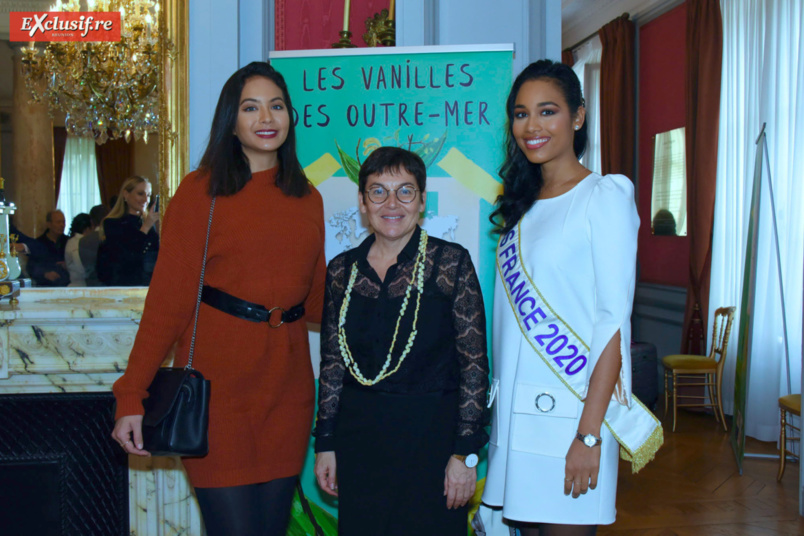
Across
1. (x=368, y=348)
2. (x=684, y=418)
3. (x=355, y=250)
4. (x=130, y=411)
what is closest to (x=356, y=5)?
(x=355, y=250)

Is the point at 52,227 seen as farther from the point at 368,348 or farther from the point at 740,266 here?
the point at 740,266

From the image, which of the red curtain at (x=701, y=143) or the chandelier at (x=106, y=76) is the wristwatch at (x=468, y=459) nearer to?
the chandelier at (x=106, y=76)

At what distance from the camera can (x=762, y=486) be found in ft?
11.6

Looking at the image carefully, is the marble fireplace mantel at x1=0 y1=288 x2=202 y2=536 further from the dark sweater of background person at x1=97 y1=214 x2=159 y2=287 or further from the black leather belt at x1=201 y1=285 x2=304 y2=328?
the black leather belt at x1=201 y1=285 x2=304 y2=328

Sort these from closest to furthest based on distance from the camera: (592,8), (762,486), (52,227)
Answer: (52,227) < (762,486) < (592,8)

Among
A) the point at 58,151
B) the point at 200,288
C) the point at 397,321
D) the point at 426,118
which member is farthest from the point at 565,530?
the point at 58,151

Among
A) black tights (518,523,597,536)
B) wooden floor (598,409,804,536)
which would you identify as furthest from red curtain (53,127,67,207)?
wooden floor (598,409,804,536)

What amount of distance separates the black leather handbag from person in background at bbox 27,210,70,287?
39.7 inches

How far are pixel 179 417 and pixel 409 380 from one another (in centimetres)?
53

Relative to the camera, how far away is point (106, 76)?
→ 229 cm

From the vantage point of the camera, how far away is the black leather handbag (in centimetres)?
148

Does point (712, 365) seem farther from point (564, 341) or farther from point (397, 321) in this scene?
point (397, 321)

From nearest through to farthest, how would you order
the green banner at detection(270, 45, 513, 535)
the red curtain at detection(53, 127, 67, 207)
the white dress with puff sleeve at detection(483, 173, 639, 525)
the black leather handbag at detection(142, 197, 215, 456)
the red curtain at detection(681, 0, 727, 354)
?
1. the white dress with puff sleeve at detection(483, 173, 639, 525)
2. the black leather handbag at detection(142, 197, 215, 456)
3. the green banner at detection(270, 45, 513, 535)
4. the red curtain at detection(53, 127, 67, 207)
5. the red curtain at detection(681, 0, 727, 354)

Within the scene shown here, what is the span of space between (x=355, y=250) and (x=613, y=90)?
18.1 ft
